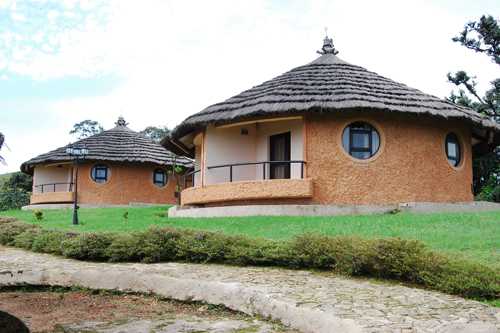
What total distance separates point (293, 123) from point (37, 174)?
19695mm

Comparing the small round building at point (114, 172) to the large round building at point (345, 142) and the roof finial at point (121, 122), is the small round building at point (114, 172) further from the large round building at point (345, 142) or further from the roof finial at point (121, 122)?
the large round building at point (345, 142)

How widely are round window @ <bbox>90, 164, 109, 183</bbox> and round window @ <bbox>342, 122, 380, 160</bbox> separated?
53.1 ft

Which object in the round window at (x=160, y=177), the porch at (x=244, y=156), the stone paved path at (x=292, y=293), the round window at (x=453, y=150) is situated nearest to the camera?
the stone paved path at (x=292, y=293)

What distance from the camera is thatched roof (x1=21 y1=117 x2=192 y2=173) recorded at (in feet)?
90.8

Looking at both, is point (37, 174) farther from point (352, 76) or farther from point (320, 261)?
point (320, 261)

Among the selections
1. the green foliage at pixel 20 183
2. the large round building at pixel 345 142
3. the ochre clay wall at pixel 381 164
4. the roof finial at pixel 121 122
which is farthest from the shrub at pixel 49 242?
the green foliage at pixel 20 183

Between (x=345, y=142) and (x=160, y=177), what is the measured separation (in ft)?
51.6

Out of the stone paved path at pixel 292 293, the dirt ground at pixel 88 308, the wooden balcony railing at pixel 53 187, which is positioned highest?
the wooden balcony railing at pixel 53 187

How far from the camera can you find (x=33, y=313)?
623cm

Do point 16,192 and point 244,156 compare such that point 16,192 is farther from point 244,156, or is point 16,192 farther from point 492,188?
point 492,188

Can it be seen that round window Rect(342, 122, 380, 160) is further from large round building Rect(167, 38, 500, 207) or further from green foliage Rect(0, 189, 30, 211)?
green foliage Rect(0, 189, 30, 211)

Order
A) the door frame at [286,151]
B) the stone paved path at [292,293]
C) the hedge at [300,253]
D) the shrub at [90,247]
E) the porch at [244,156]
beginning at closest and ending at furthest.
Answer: the stone paved path at [292,293]
the hedge at [300,253]
the shrub at [90,247]
the porch at [244,156]
the door frame at [286,151]

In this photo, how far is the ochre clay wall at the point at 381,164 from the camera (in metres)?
15.8

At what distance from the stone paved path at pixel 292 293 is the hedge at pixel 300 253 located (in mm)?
264
